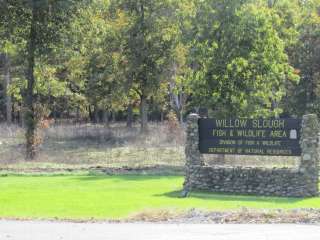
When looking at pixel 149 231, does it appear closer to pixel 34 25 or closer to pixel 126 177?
pixel 126 177

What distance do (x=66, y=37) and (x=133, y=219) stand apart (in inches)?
878

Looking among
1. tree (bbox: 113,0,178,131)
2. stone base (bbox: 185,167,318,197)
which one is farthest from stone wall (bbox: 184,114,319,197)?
tree (bbox: 113,0,178,131)

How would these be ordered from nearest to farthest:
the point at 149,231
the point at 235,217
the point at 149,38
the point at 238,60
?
the point at 149,231 < the point at 235,217 < the point at 238,60 < the point at 149,38

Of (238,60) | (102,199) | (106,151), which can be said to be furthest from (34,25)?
(102,199)

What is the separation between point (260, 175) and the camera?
23609mm

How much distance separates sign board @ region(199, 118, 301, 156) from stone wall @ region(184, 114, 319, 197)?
1.05 feet

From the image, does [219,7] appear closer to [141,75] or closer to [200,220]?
[141,75]

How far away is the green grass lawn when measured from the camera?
60.3 ft

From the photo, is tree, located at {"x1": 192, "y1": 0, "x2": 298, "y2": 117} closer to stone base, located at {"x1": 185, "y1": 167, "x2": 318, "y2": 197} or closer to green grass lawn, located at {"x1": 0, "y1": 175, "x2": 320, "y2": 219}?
green grass lawn, located at {"x1": 0, "y1": 175, "x2": 320, "y2": 219}

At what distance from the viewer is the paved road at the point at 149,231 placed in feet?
42.8

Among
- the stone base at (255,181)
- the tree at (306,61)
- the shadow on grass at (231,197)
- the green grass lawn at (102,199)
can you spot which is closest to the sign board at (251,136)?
the stone base at (255,181)

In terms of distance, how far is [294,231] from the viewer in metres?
13.9

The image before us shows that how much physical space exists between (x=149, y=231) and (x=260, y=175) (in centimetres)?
1032

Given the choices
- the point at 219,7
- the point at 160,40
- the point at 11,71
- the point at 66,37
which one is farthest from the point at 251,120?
the point at 11,71
